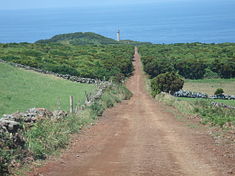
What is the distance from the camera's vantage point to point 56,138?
14531mm

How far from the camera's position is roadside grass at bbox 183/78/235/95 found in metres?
50.9

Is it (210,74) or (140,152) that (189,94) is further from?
(140,152)

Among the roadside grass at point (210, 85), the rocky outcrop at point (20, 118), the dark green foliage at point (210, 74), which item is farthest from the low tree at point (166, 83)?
the rocky outcrop at point (20, 118)

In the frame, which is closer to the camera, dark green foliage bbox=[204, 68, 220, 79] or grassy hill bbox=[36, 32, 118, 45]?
dark green foliage bbox=[204, 68, 220, 79]

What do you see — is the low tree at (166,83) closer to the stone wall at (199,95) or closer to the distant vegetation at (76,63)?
the stone wall at (199,95)

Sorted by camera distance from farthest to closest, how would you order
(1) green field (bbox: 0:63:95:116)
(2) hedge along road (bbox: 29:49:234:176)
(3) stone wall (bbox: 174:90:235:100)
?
1. (3) stone wall (bbox: 174:90:235:100)
2. (1) green field (bbox: 0:63:95:116)
3. (2) hedge along road (bbox: 29:49:234:176)

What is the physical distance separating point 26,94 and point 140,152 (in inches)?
542

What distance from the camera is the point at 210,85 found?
186 ft

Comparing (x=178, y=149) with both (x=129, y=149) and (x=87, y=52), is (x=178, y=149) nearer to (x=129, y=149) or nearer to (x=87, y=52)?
(x=129, y=149)

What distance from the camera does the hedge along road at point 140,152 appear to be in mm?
11203

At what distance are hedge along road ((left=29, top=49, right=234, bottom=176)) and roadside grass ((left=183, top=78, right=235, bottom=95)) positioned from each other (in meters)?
30.7

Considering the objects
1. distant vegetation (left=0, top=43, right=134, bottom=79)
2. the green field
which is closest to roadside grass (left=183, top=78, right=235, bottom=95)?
distant vegetation (left=0, top=43, right=134, bottom=79)

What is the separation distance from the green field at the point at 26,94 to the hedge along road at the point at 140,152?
3902 mm

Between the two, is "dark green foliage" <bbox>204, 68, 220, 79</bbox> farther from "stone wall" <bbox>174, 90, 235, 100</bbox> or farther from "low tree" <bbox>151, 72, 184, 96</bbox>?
"low tree" <bbox>151, 72, 184, 96</bbox>
